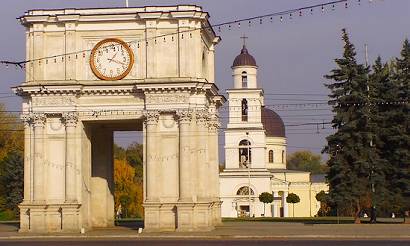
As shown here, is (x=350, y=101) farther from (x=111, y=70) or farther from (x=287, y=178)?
(x=287, y=178)

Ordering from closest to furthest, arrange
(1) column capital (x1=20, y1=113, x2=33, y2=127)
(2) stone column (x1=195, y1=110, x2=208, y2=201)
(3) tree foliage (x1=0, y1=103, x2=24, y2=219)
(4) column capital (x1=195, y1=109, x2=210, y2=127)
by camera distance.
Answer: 1. (4) column capital (x1=195, y1=109, x2=210, y2=127)
2. (2) stone column (x1=195, y1=110, x2=208, y2=201)
3. (1) column capital (x1=20, y1=113, x2=33, y2=127)
4. (3) tree foliage (x1=0, y1=103, x2=24, y2=219)

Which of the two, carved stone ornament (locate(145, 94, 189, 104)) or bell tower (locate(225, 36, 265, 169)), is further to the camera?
bell tower (locate(225, 36, 265, 169))

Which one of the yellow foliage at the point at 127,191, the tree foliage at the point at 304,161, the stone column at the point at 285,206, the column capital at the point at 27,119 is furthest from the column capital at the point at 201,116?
the tree foliage at the point at 304,161

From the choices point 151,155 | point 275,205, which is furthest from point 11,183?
point 275,205

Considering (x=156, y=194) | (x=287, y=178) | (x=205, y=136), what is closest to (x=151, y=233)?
(x=156, y=194)

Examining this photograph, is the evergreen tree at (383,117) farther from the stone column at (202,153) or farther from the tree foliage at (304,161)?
the tree foliage at (304,161)

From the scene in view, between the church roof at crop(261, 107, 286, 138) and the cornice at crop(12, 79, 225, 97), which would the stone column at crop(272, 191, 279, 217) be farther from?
the cornice at crop(12, 79, 225, 97)

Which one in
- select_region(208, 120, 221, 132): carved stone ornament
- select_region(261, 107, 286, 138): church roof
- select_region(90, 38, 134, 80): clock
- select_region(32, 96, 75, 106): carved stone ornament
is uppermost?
select_region(261, 107, 286, 138): church roof

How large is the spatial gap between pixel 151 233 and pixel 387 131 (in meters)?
19.4

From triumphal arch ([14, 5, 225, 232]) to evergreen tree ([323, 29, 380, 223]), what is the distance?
37.2ft

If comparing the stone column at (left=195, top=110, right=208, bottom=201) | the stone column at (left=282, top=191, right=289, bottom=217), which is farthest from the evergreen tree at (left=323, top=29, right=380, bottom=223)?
the stone column at (left=282, top=191, right=289, bottom=217)

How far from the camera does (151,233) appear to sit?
48.1m

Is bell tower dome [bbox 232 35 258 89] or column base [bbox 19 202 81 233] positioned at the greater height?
bell tower dome [bbox 232 35 258 89]

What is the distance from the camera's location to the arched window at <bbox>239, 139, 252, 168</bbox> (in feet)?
353
